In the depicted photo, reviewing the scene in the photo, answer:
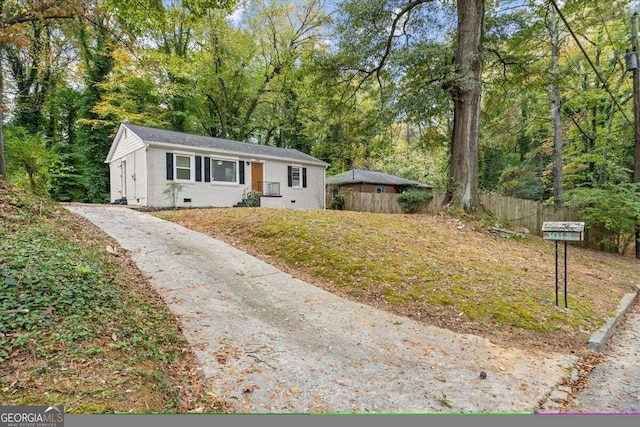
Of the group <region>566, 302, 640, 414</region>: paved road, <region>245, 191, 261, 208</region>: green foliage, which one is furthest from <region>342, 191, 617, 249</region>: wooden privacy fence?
<region>245, 191, 261, 208</region>: green foliage

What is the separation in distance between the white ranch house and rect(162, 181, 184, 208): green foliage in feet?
0.30

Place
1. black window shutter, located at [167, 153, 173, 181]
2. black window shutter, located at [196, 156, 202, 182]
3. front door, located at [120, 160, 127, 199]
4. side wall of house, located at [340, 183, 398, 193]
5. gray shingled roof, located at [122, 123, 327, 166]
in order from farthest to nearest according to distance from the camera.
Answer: side wall of house, located at [340, 183, 398, 193] → front door, located at [120, 160, 127, 199] → black window shutter, located at [196, 156, 202, 182] → gray shingled roof, located at [122, 123, 327, 166] → black window shutter, located at [167, 153, 173, 181]

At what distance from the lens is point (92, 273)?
146 inches

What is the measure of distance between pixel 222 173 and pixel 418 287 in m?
12.0

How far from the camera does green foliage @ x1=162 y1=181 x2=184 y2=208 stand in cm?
1292

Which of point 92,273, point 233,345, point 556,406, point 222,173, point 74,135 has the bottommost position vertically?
point 556,406

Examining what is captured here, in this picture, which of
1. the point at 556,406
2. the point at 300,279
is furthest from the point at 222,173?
the point at 556,406

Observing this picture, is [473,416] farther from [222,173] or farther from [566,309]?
[222,173]

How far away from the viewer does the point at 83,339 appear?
2.53 metres

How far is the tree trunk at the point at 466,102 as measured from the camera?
8.94 meters

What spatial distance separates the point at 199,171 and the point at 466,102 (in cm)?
1061

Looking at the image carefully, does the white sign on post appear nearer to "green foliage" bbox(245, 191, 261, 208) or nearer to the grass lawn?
the grass lawn

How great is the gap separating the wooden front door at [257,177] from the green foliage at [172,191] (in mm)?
3644

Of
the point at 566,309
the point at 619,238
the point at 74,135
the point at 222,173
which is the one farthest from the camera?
the point at 74,135
